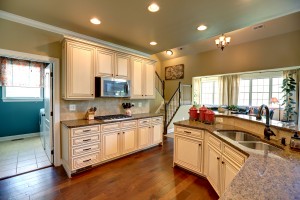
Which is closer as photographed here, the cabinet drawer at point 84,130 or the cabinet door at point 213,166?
the cabinet door at point 213,166

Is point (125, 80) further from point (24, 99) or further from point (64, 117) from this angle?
point (24, 99)

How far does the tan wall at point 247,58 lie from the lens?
5.25 metres

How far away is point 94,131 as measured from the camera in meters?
2.88

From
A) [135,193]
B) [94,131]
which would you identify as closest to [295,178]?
[135,193]

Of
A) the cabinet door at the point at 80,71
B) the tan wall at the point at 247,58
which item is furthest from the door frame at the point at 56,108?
the tan wall at the point at 247,58

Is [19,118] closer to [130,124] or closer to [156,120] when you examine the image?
[130,124]

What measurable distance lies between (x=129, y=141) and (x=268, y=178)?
2874 mm

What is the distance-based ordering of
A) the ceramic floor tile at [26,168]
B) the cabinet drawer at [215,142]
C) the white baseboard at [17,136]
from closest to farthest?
the cabinet drawer at [215,142], the ceramic floor tile at [26,168], the white baseboard at [17,136]

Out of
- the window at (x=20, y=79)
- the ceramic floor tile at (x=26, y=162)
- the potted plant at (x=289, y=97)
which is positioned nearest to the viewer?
the ceramic floor tile at (x=26, y=162)

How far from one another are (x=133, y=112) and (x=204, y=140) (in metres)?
2.30

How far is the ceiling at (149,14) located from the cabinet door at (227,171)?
2185 millimetres

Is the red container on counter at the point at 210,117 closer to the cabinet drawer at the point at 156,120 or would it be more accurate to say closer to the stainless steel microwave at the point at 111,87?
the cabinet drawer at the point at 156,120

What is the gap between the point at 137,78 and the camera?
3.98 meters

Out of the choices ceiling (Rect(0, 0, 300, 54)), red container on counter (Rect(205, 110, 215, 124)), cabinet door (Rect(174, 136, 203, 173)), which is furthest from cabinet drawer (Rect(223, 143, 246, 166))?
ceiling (Rect(0, 0, 300, 54))
